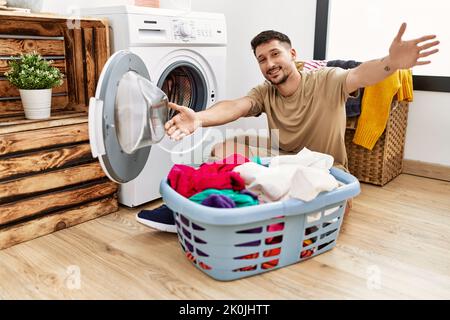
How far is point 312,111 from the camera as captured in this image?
5.68 ft

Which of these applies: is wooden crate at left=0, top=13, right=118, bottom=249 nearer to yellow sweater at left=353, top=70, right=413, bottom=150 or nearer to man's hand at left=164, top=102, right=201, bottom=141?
man's hand at left=164, top=102, right=201, bottom=141

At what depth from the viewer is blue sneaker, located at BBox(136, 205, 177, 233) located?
1568 mm

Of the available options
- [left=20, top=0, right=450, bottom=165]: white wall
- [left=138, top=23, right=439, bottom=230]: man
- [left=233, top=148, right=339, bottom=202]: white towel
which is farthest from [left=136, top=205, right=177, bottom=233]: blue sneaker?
[left=20, top=0, right=450, bottom=165]: white wall

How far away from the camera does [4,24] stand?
5.60 ft

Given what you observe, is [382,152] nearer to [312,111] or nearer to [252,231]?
[312,111]

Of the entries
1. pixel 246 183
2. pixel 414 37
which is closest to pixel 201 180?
pixel 246 183

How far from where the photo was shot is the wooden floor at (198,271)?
1.21 metres

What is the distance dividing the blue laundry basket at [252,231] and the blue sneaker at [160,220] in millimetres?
199

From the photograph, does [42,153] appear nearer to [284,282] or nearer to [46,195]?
[46,195]

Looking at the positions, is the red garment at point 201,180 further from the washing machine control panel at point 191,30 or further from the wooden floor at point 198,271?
the washing machine control panel at point 191,30

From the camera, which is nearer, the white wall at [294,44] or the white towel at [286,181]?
the white towel at [286,181]

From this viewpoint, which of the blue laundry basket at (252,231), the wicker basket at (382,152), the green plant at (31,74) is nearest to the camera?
the blue laundry basket at (252,231)

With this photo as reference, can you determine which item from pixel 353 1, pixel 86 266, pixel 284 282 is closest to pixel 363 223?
pixel 284 282

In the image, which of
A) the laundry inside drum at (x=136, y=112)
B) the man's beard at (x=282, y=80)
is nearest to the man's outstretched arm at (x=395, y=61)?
the man's beard at (x=282, y=80)
